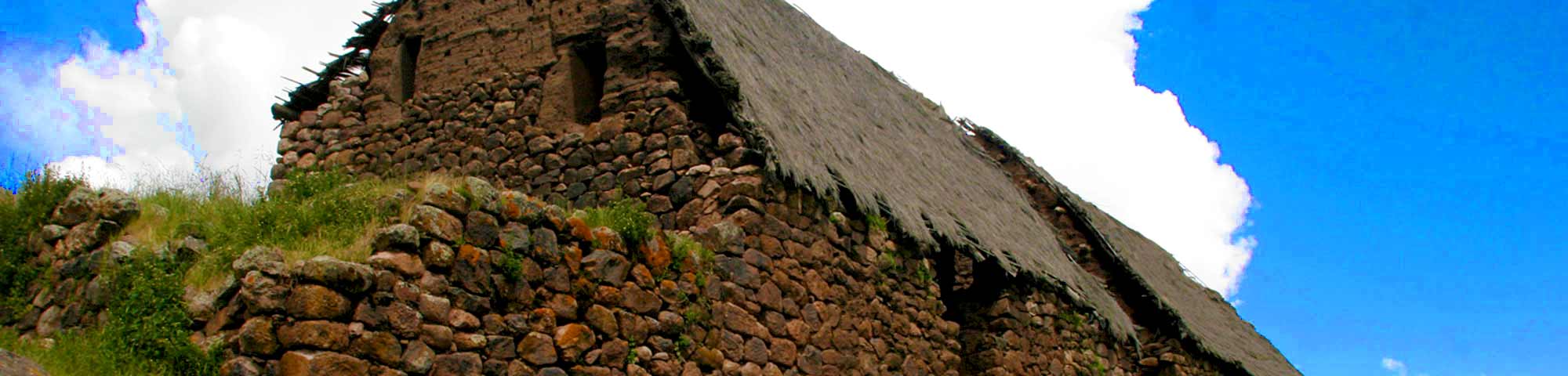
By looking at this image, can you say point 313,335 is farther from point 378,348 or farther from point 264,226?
point 264,226

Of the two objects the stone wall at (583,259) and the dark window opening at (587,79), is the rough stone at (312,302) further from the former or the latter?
the dark window opening at (587,79)

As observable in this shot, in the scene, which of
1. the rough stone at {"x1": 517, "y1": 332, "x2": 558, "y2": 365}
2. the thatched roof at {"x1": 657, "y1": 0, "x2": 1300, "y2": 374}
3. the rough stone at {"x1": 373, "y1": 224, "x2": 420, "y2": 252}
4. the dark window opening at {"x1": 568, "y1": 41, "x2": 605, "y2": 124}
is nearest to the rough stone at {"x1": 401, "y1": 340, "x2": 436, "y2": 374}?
the rough stone at {"x1": 373, "y1": 224, "x2": 420, "y2": 252}

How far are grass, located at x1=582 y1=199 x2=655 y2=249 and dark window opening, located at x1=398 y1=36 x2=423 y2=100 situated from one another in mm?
3159

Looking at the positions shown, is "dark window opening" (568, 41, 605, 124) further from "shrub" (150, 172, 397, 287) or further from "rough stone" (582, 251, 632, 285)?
"rough stone" (582, 251, 632, 285)

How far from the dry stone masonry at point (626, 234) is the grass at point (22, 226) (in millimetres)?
179

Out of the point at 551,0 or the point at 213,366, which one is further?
the point at 551,0

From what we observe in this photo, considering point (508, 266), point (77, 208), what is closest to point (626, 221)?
point (508, 266)

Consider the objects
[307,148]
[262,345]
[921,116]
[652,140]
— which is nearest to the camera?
[262,345]

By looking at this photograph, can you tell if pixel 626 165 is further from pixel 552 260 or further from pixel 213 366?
pixel 213 366

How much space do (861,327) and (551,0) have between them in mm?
3523

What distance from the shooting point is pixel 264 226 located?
251 inches

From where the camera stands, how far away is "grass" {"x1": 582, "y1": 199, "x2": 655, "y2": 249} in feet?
23.5

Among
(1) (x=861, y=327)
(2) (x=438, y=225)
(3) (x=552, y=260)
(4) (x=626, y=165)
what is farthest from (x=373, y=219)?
(1) (x=861, y=327)

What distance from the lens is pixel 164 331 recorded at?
5.67 metres
